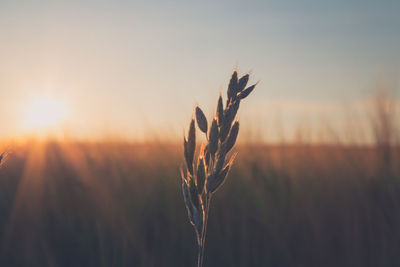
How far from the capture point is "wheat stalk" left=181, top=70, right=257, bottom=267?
392 millimetres

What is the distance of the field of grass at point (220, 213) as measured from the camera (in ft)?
5.09

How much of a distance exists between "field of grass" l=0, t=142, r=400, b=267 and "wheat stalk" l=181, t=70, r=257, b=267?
3.81 ft

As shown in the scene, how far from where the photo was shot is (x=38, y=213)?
177cm

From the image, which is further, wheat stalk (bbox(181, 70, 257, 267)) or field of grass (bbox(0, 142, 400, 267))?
field of grass (bbox(0, 142, 400, 267))

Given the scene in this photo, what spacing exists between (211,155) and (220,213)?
1460 millimetres

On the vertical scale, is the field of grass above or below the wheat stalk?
below

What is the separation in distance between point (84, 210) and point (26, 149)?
114 cm

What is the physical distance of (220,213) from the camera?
182 cm

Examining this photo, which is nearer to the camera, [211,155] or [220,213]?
[211,155]

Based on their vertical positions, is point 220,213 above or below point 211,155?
below

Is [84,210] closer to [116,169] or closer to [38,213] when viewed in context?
[38,213]

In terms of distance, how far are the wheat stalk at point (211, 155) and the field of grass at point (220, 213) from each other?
45.8 inches

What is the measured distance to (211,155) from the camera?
41 centimetres

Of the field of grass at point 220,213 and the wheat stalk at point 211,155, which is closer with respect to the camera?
the wheat stalk at point 211,155
